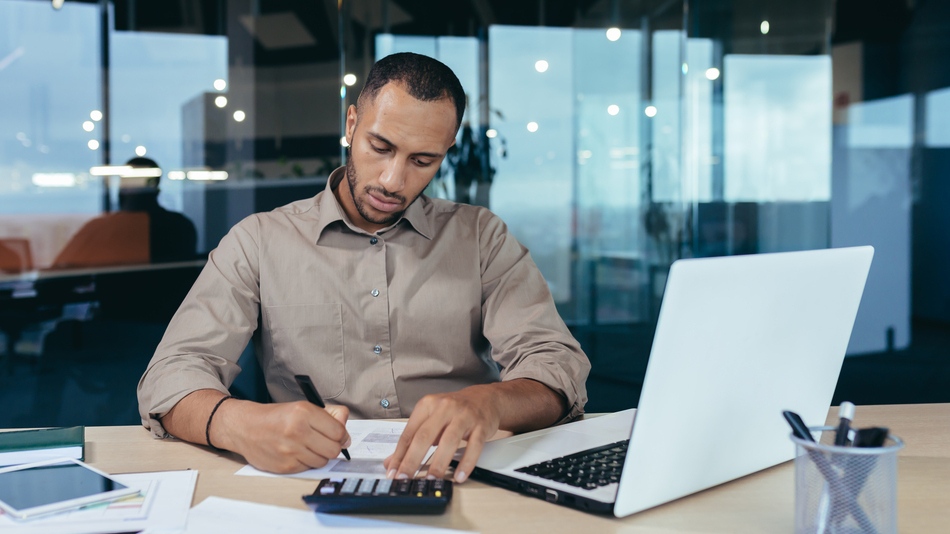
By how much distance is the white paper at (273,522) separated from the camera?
86 centimetres

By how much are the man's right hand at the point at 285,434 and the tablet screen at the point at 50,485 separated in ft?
0.57

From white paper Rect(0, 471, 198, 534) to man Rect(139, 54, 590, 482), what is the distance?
0.44 meters

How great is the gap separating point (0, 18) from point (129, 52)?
59 cm

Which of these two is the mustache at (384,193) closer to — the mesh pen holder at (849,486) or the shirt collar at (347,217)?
the shirt collar at (347,217)

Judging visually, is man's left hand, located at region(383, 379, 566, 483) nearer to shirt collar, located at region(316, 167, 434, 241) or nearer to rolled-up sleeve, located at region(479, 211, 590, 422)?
rolled-up sleeve, located at region(479, 211, 590, 422)

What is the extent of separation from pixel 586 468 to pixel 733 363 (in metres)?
0.25

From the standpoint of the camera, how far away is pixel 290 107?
4027mm

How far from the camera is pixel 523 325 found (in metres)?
1.60

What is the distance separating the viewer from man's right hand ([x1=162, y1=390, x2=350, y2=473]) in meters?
1.04

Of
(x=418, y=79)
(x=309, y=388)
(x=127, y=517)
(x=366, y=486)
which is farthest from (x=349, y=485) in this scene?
(x=418, y=79)

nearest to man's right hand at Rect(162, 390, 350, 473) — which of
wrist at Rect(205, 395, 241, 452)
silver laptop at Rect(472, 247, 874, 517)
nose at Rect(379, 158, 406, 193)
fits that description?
wrist at Rect(205, 395, 241, 452)

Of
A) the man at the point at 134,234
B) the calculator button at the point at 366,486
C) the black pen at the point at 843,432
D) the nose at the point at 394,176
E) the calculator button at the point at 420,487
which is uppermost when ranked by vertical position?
the nose at the point at 394,176

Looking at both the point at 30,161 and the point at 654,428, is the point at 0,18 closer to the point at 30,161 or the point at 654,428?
the point at 30,161

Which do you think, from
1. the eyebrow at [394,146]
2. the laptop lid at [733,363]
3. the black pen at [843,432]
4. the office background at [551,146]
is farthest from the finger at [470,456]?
the office background at [551,146]
